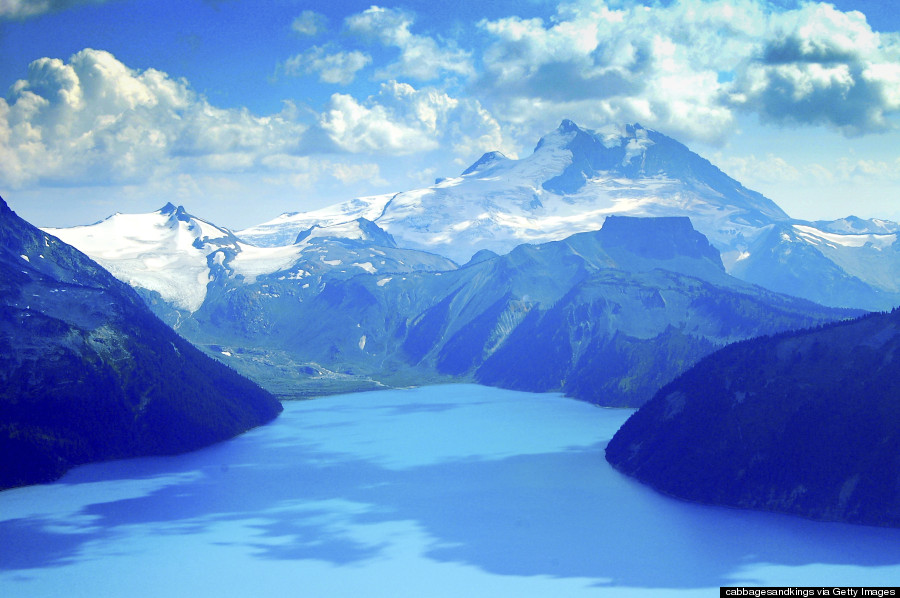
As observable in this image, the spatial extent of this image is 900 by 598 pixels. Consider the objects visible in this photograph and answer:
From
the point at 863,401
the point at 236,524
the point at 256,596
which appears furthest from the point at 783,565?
the point at 236,524

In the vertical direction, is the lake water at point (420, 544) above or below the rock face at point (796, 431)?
below

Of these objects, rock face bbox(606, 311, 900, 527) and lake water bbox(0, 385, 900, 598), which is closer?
lake water bbox(0, 385, 900, 598)

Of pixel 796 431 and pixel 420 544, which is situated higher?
pixel 796 431

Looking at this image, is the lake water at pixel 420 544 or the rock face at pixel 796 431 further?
the rock face at pixel 796 431

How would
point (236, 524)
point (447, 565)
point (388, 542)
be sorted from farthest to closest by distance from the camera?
1. point (236, 524)
2. point (388, 542)
3. point (447, 565)

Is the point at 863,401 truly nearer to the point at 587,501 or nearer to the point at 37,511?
the point at 587,501

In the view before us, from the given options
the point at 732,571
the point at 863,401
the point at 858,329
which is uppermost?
the point at 858,329

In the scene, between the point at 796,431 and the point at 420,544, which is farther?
the point at 796,431

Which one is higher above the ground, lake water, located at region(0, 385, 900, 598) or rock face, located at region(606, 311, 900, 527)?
rock face, located at region(606, 311, 900, 527)
